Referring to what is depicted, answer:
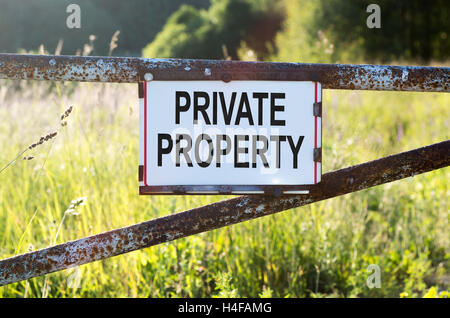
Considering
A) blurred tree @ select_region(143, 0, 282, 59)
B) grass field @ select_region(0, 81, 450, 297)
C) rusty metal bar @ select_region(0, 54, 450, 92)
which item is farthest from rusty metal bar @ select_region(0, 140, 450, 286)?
blurred tree @ select_region(143, 0, 282, 59)

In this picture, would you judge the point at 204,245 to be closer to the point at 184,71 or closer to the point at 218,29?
the point at 184,71

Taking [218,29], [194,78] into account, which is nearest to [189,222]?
[194,78]

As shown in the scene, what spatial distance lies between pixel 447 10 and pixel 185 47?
35.1ft

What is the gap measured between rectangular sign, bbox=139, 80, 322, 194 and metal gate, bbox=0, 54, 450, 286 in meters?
0.03

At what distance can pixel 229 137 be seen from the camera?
1.28m

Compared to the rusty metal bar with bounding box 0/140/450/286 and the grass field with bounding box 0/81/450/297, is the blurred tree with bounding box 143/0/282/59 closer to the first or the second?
the grass field with bounding box 0/81/450/297

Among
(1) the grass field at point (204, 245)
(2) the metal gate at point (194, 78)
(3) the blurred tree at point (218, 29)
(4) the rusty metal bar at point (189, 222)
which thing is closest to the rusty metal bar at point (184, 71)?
(2) the metal gate at point (194, 78)

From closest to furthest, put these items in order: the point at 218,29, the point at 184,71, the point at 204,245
→ the point at 184,71, the point at 204,245, the point at 218,29

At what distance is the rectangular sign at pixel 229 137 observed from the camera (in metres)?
1.25

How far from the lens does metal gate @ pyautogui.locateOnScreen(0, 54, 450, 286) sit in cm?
121

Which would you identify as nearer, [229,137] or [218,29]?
[229,137]

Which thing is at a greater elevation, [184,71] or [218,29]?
[218,29]

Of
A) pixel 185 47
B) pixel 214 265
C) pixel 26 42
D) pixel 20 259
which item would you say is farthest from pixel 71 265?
pixel 26 42

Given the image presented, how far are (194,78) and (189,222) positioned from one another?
367mm
